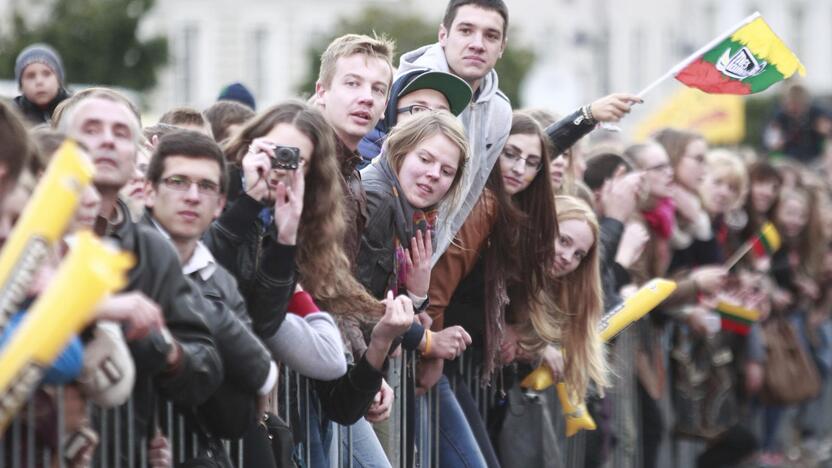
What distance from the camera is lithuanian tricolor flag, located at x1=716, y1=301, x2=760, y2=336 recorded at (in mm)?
12102

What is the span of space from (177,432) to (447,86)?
2.44 metres

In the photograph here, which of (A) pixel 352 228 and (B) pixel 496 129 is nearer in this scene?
(A) pixel 352 228

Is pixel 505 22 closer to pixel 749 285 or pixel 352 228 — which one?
pixel 352 228

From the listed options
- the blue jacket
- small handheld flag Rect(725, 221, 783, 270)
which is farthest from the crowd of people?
small handheld flag Rect(725, 221, 783, 270)

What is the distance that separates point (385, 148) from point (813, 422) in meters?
8.08

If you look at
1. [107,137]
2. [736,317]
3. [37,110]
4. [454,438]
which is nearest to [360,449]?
[454,438]

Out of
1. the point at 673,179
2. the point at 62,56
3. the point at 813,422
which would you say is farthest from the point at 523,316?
the point at 62,56

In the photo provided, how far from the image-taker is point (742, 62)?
28.5ft

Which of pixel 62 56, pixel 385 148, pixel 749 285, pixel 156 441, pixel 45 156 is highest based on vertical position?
pixel 62 56

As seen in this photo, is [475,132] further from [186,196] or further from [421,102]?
[186,196]

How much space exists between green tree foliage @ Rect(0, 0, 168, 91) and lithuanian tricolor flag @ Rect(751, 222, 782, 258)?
741 inches

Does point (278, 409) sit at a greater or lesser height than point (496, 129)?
lesser

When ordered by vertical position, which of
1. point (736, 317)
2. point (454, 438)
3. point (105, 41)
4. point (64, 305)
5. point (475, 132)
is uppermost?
point (105, 41)

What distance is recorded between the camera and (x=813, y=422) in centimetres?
1437
